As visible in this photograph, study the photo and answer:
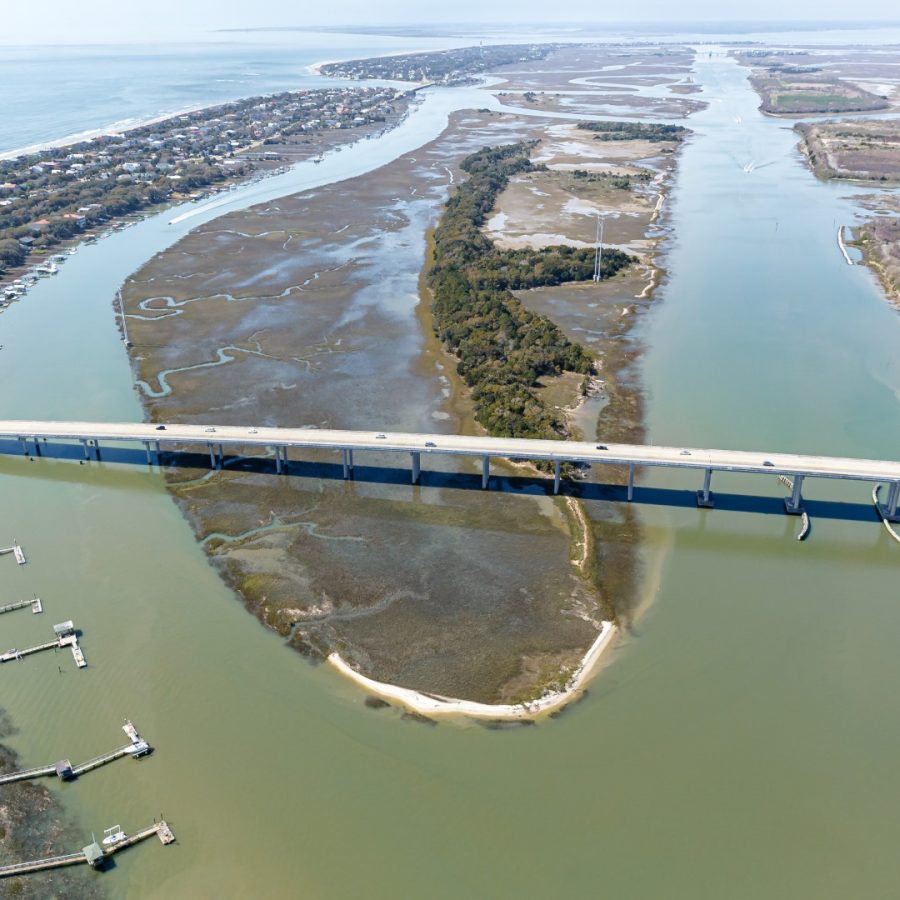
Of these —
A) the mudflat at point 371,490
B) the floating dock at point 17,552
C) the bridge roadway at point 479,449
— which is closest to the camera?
the mudflat at point 371,490

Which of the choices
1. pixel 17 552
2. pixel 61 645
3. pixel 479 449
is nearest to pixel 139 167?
pixel 17 552

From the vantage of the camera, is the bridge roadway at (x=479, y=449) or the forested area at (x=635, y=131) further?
the forested area at (x=635, y=131)

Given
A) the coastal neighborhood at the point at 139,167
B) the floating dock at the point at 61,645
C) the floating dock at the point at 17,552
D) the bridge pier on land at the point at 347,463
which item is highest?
the coastal neighborhood at the point at 139,167

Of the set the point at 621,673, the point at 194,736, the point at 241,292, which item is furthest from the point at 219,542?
the point at 241,292

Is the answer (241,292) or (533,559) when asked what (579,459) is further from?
(241,292)

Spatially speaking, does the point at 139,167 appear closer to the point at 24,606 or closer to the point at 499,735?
the point at 24,606

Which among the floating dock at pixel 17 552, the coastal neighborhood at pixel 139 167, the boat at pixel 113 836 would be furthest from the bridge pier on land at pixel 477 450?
the coastal neighborhood at pixel 139 167

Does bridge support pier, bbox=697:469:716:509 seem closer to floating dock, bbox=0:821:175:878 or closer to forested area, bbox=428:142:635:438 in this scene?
forested area, bbox=428:142:635:438

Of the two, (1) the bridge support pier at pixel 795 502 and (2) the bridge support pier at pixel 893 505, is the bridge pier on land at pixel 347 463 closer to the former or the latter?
(1) the bridge support pier at pixel 795 502
